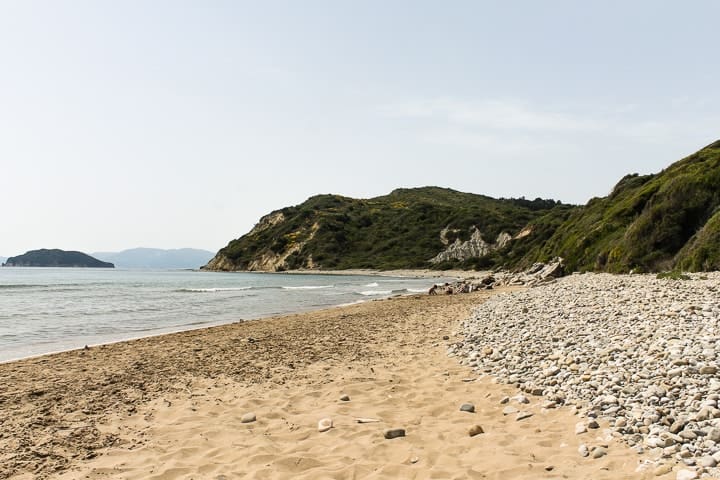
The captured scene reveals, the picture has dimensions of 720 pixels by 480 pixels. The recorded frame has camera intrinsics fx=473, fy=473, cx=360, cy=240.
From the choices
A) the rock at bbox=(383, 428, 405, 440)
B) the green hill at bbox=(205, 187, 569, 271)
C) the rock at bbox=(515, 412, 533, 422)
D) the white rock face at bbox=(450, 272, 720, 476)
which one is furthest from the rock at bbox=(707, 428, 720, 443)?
the green hill at bbox=(205, 187, 569, 271)

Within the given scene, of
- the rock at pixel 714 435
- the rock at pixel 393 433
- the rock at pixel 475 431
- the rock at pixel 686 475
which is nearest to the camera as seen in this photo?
the rock at pixel 686 475

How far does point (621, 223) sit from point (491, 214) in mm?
100825

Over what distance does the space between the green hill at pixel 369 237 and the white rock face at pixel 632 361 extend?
101305mm

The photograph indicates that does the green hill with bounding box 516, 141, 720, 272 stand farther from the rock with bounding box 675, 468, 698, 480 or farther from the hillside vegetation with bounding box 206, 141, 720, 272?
the rock with bounding box 675, 468, 698, 480

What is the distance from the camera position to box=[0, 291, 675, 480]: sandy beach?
5922 mm

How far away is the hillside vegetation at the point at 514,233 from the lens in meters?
28.9

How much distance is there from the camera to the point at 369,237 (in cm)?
15162

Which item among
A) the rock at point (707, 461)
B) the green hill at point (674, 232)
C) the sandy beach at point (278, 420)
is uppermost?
the green hill at point (674, 232)

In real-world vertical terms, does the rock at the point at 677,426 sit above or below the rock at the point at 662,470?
above

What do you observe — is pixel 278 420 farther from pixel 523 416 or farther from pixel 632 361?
pixel 632 361

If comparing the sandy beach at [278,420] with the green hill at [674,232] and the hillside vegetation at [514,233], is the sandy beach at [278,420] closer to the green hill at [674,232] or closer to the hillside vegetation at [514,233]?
the green hill at [674,232]

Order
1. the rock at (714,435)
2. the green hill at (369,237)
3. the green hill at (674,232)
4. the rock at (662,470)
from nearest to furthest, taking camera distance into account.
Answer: the rock at (662,470)
the rock at (714,435)
the green hill at (674,232)
the green hill at (369,237)

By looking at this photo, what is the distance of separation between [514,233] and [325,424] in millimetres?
120162

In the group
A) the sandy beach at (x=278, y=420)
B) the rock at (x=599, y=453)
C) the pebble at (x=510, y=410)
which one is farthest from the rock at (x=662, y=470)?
the pebble at (x=510, y=410)
